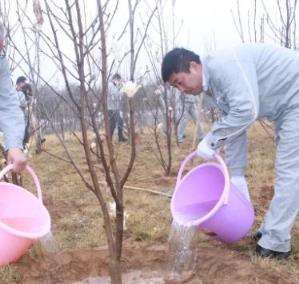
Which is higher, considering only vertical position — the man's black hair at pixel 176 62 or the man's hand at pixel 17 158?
the man's black hair at pixel 176 62

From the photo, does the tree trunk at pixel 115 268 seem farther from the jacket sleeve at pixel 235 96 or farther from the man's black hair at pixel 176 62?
the man's black hair at pixel 176 62

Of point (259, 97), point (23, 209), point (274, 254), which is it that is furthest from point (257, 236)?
point (23, 209)

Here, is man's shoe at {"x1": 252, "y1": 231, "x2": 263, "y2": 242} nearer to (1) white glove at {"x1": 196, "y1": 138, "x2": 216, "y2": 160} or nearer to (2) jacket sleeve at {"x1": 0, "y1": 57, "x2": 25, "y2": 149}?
(1) white glove at {"x1": 196, "y1": 138, "x2": 216, "y2": 160}

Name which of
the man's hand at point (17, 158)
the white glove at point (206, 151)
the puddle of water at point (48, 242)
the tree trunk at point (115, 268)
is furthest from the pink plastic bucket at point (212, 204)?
the man's hand at point (17, 158)

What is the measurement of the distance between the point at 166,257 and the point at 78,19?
5.05 ft

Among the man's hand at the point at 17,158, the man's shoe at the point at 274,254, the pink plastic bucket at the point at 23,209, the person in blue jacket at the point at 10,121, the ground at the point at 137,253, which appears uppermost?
the person in blue jacket at the point at 10,121

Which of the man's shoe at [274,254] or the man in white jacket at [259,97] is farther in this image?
the man's shoe at [274,254]

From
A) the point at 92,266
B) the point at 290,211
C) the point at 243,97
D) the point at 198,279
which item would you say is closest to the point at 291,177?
the point at 290,211

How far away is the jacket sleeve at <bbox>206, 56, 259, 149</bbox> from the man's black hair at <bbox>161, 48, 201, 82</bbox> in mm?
158

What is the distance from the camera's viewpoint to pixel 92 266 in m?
2.99

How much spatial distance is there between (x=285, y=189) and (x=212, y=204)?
1.60 feet

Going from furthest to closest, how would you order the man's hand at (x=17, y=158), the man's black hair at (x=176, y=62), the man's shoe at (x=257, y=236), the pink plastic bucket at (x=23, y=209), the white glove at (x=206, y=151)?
1. the man's shoe at (x=257, y=236)
2. the white glove at (x=206, y=151)
3. the man's black hair at (x=176, y=62)
4. the pink plastic bucket at (x=23, y=209)
5. the man's hand at (x=17, y=158)

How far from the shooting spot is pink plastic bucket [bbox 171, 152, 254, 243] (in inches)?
106

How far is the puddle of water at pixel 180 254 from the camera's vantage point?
2.76 metres
